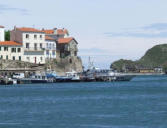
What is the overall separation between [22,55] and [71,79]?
1691cm

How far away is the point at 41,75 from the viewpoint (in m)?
147

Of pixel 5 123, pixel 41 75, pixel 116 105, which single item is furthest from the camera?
pixel 41 75

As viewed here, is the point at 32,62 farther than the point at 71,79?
Yes

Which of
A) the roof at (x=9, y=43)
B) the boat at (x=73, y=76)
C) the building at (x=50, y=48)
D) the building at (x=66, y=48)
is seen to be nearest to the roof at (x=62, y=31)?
the building at (x=66, y=48)

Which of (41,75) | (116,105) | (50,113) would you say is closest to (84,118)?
→ (50,113)

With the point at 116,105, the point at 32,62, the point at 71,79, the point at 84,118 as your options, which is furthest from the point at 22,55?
the point at 84,118

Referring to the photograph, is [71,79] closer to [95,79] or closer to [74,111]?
[95,79]

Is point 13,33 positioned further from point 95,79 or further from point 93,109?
point 93,109

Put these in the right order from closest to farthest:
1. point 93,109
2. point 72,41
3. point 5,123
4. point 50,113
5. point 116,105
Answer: point 5,123 → point 50,113 → point 93,109 → point 116,105 → point 72,41

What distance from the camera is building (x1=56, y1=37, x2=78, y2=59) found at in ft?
580

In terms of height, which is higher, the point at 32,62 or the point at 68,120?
the point at 32,62

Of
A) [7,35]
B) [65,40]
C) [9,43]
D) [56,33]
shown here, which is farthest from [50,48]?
[9,43]

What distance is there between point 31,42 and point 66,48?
1409 centimetres

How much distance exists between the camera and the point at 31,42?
167 m
